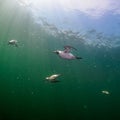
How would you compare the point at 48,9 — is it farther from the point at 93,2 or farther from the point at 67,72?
the point at 67,72

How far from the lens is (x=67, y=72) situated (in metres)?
47.4

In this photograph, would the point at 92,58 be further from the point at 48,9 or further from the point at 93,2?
the point at 93,2

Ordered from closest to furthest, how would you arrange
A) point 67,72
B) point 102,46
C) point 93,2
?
1. point 93,2
2. point 102,46
3. point 67,72

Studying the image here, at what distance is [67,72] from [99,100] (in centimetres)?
791

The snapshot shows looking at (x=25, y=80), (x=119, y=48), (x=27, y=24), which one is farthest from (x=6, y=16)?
(x=25, y=80)

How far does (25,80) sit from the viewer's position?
66875 millimetres

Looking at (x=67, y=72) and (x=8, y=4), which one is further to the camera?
(x=67, y=72)

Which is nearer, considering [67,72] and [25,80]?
[67,72]

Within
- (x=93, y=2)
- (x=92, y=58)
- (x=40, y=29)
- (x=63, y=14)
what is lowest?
(x=92, y=58)

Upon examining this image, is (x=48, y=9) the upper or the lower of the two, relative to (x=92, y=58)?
upper

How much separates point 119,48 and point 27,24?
10215mm

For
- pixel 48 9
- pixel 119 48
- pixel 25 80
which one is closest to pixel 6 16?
pixel 48 9

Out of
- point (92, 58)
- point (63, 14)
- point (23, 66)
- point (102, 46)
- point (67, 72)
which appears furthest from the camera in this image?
point (23, 66)

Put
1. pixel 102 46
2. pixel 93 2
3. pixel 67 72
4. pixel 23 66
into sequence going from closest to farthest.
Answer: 1. pixel 93 2
2. pixel 102 46
3. pixel 67 72
4. pixel 23 66
